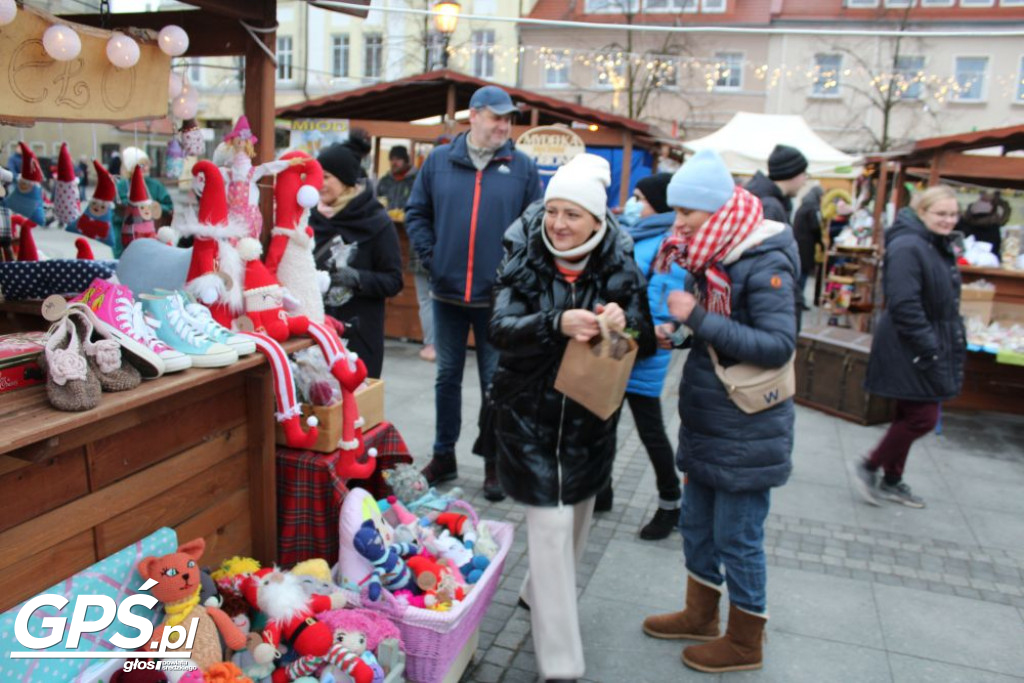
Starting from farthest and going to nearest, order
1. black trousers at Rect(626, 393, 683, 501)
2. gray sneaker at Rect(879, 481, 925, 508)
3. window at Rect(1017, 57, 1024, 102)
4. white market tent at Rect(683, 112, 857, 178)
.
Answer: window at Rect(1017, 57, 1024, 102) < white market tent at Rect(683, 112, 857, 178) < gray sneaker at Rect(879, 481, 925, 508) < black trousers at Rect(626, 393, 683, 501)

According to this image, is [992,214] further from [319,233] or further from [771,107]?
[771,107]

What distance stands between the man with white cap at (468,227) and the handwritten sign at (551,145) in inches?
183

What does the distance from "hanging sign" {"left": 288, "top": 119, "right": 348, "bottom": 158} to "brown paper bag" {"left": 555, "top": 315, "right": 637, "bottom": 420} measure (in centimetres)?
850

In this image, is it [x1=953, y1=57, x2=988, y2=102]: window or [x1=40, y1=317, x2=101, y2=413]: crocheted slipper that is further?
[x1=953, y1=57, x2=988, y2=102]: window

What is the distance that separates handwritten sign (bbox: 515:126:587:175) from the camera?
8852mm

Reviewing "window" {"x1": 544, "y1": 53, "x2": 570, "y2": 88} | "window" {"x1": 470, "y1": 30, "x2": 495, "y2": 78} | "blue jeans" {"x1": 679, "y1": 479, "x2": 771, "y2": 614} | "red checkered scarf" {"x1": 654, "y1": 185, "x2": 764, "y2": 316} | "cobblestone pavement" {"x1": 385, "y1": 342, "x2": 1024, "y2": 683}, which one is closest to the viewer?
"red checkered scarf" {"x1": 654, "y1": 185, "x2": 764, "y2": 316}

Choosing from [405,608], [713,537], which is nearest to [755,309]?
[713,537]

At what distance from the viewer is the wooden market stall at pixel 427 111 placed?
838cm

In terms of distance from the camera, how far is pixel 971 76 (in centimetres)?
2466

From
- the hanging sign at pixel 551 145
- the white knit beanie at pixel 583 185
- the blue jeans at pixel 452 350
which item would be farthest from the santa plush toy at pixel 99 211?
the hanging sign at pixel 551 145

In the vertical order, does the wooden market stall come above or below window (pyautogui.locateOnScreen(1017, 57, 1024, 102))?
below

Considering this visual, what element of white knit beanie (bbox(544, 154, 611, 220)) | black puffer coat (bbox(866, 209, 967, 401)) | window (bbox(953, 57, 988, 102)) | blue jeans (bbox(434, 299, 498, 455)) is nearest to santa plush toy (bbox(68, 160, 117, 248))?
blue jeans (bbox(434, 299, 498, 455))

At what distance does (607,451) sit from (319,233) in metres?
2.13

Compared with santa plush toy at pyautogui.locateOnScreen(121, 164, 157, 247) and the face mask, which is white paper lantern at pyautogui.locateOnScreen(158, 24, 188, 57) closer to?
santa plush toy at pyautogui.locateOnScreen(121, 164, 157, 247)
